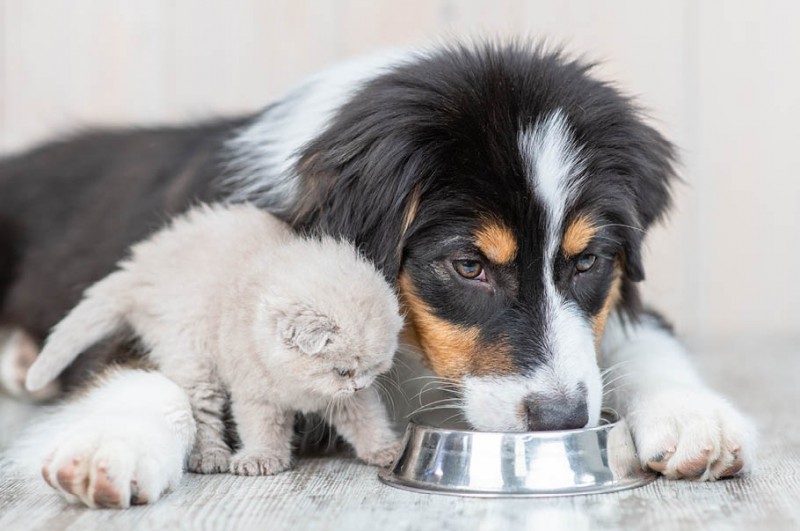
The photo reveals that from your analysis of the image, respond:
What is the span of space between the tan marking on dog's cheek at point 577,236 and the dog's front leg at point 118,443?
82cm

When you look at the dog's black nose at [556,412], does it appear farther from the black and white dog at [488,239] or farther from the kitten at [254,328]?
the kitten at [254,328]

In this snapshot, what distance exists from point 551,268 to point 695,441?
44 cm

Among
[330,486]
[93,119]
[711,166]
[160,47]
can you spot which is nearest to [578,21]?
[711,166]

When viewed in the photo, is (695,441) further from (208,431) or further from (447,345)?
(208,431)

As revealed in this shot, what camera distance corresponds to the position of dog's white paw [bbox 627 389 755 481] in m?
2.16

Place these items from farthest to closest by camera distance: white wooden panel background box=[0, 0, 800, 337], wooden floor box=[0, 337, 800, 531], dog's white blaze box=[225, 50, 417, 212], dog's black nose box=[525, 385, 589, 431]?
white wooden panel background box=[0, 0, 800, 337] → dog's white blaze box=[225, 50, 417, 212] → dog's black nose box=[525, 385, 589, 431] → wooden floor box=[0, 337, 800, 531]

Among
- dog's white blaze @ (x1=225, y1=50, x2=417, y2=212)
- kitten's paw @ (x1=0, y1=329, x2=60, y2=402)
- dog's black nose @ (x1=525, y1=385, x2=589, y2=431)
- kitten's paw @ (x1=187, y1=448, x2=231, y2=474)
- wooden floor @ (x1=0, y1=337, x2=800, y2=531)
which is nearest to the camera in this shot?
wooden floor @ (x1=0, y1=337, x2=800, y2=531)

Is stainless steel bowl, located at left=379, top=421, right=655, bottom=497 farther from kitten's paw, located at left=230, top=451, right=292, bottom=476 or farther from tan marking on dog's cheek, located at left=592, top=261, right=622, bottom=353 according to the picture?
tan marking on dog's cheek, located at left=592, top=261, right=622, bottom=353

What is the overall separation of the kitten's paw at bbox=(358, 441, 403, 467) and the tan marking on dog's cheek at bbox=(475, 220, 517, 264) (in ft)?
1.38

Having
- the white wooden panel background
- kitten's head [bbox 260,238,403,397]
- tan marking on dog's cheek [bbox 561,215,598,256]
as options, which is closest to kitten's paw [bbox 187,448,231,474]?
kitten's head [bbox 260,238,403,397]

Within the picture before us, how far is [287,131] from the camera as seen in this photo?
281cm

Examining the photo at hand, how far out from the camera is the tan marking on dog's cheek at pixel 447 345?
2.26 meters

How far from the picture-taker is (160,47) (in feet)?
15.2

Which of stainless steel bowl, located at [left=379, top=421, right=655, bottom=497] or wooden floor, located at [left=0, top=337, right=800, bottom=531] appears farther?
stainless steel bowl, located at [left=379, top=421, right=655, bottom=497]
